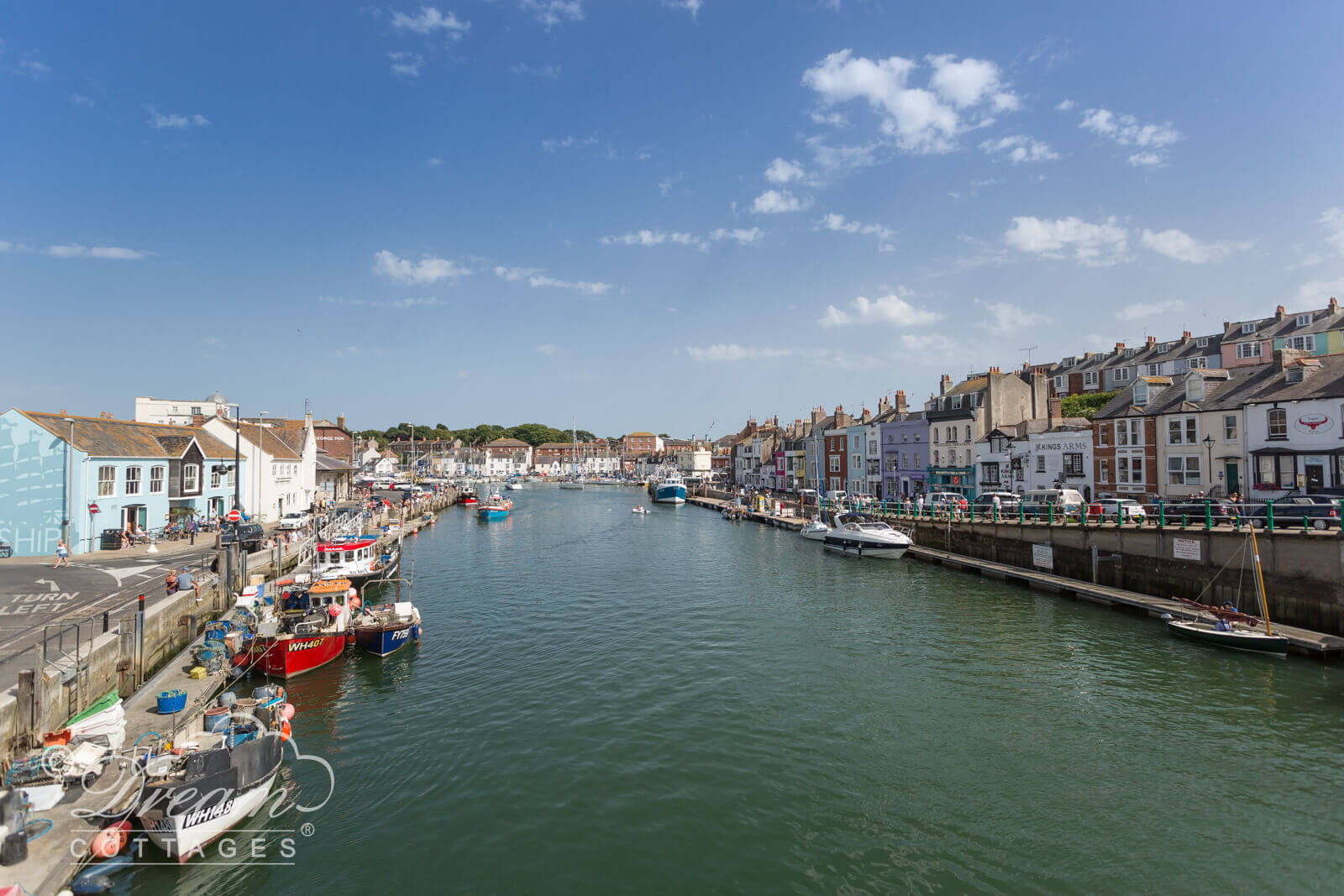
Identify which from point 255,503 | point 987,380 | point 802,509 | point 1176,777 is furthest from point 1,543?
point 987,380

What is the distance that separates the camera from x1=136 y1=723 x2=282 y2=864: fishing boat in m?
12.2

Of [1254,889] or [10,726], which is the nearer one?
[1254,889]

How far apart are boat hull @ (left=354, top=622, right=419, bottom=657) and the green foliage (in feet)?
228

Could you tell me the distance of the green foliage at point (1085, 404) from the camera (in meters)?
69.5

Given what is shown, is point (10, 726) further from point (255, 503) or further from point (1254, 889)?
point (255, 503)

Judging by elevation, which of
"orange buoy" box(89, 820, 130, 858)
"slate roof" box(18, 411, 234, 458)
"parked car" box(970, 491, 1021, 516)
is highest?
"slate roof" box(18, 411, 234, 458)

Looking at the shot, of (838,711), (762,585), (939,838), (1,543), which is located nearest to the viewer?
(939,838)

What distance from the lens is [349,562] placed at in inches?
1366

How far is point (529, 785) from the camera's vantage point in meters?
15.2

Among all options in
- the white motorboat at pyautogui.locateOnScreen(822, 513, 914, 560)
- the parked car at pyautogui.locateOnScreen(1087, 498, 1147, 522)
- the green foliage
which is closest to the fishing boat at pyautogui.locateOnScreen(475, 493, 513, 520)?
the white motorboat at pyautogui.locateOnScreen(822, 513, 914, 560)

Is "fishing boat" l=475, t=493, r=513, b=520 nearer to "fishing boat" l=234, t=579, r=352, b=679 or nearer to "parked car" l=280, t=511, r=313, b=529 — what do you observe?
"parked car" l=280, t=511, r=313, b=529

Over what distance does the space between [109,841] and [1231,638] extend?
110 ft

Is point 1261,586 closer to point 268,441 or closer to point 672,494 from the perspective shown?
point 268,441

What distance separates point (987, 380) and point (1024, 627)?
4160cm
